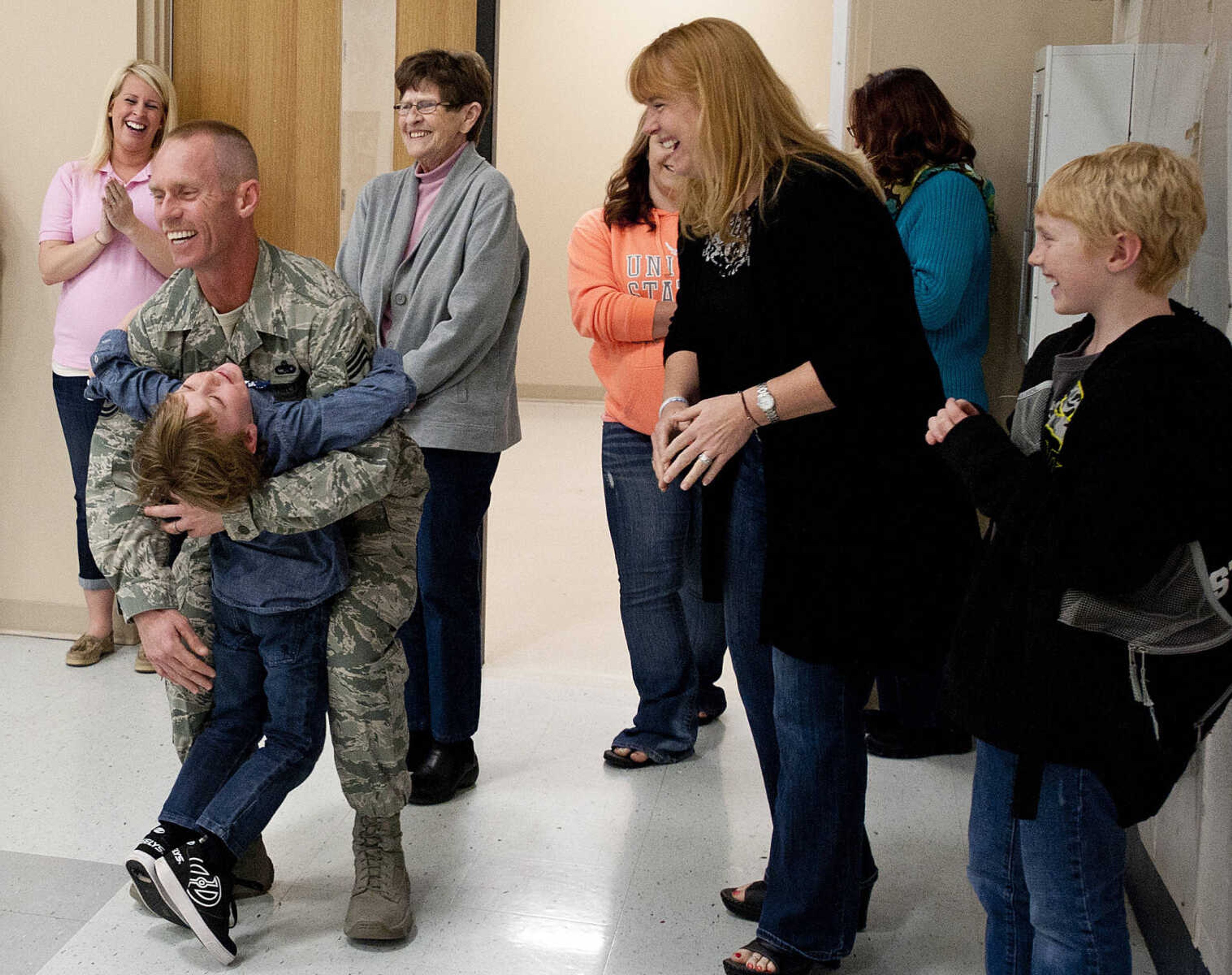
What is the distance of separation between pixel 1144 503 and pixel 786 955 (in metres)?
1.00

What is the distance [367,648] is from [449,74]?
51.0 inches

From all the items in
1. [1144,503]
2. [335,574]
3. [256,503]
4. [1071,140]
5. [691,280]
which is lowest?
[335,574]

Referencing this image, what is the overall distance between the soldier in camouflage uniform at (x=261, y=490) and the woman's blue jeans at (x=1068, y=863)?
1041mm

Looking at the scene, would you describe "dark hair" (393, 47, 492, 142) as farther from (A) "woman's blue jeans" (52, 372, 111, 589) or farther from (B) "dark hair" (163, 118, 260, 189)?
(A) "woman's blue jeans" (52, 372, 111, 589)

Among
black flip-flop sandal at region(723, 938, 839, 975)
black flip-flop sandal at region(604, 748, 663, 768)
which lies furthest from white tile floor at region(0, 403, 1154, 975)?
black flip-flop sandal at region(723, 938, 839, 975)

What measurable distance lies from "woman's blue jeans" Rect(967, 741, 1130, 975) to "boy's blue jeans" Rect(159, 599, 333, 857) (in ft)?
3.65

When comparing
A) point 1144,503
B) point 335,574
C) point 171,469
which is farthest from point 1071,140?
point 171,469

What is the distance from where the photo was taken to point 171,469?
6.18ft

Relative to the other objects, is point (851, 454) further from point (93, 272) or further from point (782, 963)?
point (93, 272)

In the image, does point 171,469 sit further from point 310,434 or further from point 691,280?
point 691,280

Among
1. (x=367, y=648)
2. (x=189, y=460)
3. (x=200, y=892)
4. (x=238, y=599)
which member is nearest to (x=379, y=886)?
(x=200, y=892)

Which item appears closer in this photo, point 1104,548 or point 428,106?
point 1104,548

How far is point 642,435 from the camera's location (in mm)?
2863

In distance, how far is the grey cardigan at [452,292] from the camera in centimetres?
268
